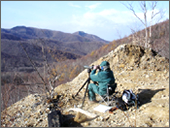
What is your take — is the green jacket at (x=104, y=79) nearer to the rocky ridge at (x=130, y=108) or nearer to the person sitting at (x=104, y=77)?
the person sitting at (x=104, y=77)

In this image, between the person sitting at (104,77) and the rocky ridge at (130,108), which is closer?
the rocky ridge at (130,108)

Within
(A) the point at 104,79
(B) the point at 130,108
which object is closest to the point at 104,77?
(A) the point at 104,79

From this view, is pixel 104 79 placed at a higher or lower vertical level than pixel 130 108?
higher

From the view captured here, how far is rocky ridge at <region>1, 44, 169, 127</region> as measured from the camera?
11.8ft

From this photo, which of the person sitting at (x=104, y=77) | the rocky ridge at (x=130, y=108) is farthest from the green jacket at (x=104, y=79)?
the rocky ridge at (x=130, y=108)

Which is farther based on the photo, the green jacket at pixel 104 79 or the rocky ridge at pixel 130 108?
the green jacket at pixel 104 79

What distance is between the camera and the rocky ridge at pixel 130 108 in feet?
11.8

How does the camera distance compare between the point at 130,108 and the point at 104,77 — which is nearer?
the point at 130,108

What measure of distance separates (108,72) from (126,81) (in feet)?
8.33

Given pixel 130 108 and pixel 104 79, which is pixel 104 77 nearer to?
pixel 104 79

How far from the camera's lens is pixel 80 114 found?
396cm

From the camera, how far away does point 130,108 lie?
13.2 ft

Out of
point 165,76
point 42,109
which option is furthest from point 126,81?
point 42,109

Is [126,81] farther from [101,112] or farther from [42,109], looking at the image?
[42,109]
